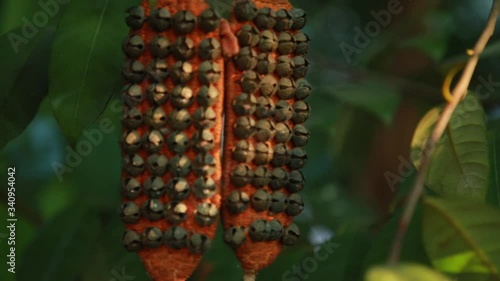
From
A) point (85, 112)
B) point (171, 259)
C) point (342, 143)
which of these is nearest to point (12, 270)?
point (85, 112)

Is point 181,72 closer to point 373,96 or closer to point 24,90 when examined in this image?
point 24,90

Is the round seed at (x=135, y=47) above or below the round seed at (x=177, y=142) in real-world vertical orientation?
above

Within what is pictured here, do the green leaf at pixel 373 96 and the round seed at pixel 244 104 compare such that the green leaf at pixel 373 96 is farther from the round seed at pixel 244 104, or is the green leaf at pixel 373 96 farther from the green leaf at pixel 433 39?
the round seed at pixel 244 104

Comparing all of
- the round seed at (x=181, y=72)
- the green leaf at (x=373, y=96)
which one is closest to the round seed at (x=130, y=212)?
the round seed at (x=181, y=72)

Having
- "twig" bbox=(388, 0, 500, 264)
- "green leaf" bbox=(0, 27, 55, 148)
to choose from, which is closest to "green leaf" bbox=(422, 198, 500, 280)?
"twig" bbox=(388, 0, 500, 264)

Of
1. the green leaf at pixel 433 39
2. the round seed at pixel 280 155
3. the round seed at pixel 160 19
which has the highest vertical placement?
the round seed at pixel 160 19

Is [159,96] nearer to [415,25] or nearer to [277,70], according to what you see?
[277,70]

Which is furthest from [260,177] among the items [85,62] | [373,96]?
[373,96]

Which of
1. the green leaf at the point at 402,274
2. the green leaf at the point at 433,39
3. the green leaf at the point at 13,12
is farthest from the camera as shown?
the green leaf at the point at 433,39
